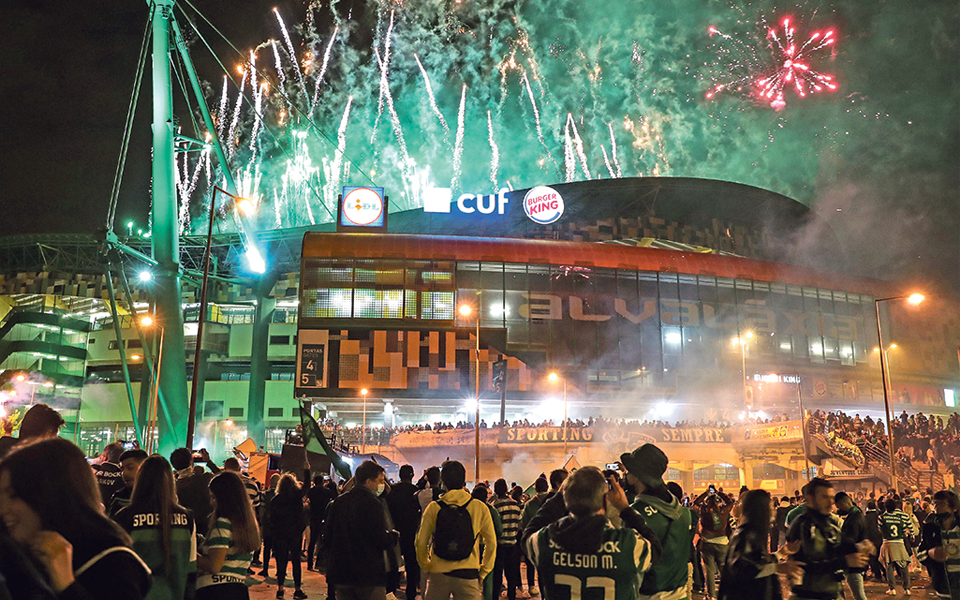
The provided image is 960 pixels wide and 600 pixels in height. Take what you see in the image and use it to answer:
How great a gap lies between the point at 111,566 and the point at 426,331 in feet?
149

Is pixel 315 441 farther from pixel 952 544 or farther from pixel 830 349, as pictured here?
pixel 830 349

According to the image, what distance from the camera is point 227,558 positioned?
5.68 meters

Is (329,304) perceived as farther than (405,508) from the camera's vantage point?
Yes

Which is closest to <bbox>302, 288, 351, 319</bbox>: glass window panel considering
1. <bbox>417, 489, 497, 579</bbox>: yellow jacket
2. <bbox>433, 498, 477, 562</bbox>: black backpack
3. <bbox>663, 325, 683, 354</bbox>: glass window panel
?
<bbox>663, 325, 683, 354</bbox>: glass window panel

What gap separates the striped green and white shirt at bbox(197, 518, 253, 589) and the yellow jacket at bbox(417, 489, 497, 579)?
1.45 metres

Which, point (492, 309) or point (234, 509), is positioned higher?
point (492, 309)

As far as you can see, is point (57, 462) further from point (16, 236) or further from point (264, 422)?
point (16, 236)

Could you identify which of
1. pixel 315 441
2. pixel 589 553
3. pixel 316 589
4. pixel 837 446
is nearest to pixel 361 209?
pixel 837 446

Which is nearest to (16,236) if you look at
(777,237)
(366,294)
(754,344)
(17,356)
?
(17,356)

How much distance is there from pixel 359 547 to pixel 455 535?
2.95ft

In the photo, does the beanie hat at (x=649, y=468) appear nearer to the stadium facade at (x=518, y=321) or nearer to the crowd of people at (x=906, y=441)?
the crowd of people at (x=906, y=441)

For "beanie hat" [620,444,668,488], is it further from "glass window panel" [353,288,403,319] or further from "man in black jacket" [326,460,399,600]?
"glass window panel" [353,288,403,319]

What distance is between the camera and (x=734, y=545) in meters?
5.83

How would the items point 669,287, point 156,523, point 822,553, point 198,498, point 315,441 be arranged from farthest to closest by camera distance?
point 669,287, point 315,441, point 822,553, point 198,498, point 156,523
